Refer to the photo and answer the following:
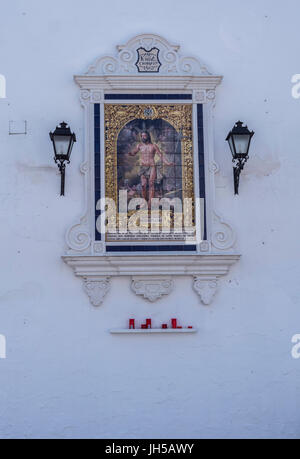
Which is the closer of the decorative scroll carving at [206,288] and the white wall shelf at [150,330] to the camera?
the white wall shelf at [150,330]

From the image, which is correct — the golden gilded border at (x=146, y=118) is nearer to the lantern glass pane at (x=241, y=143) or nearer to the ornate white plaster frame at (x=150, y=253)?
the ornate white plaster frame at (x=150, y=253)

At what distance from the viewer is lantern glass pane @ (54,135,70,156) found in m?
6.09

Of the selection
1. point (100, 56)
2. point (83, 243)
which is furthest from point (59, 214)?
point (100, 56)

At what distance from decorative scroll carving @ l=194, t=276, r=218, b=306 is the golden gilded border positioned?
882mm

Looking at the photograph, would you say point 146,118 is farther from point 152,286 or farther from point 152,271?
point 152,286

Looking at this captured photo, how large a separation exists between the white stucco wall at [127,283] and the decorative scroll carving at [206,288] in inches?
2.9

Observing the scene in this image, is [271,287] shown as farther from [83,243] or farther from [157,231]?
[83,243]

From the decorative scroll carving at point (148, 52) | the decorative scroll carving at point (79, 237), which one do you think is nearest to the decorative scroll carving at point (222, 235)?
the decorative scroll carving at point (79, 237)

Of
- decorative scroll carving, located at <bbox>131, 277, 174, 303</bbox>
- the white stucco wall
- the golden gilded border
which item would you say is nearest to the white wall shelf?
the white stucco wall

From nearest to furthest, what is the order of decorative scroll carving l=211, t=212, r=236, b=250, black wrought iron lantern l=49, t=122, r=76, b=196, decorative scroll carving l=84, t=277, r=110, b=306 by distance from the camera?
black wrought iron lantern l=49, t=122, r=76, b=196 < decorative scroll carving l=84, t=277, r=110, b=306 < decorative scroll carving l=211, t=212, r=236, b=250

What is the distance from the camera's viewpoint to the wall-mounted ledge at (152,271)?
620 cm

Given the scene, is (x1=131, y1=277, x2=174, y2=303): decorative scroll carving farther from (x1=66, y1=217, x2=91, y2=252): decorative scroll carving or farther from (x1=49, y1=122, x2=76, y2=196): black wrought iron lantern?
(x1=49, y1=122, x2=76, y2=196): black wrought iron lantern

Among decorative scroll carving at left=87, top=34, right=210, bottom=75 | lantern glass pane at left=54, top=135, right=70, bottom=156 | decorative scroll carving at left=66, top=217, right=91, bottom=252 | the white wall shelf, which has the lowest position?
the white wall shelf

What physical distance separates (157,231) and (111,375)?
1518 millimetres
